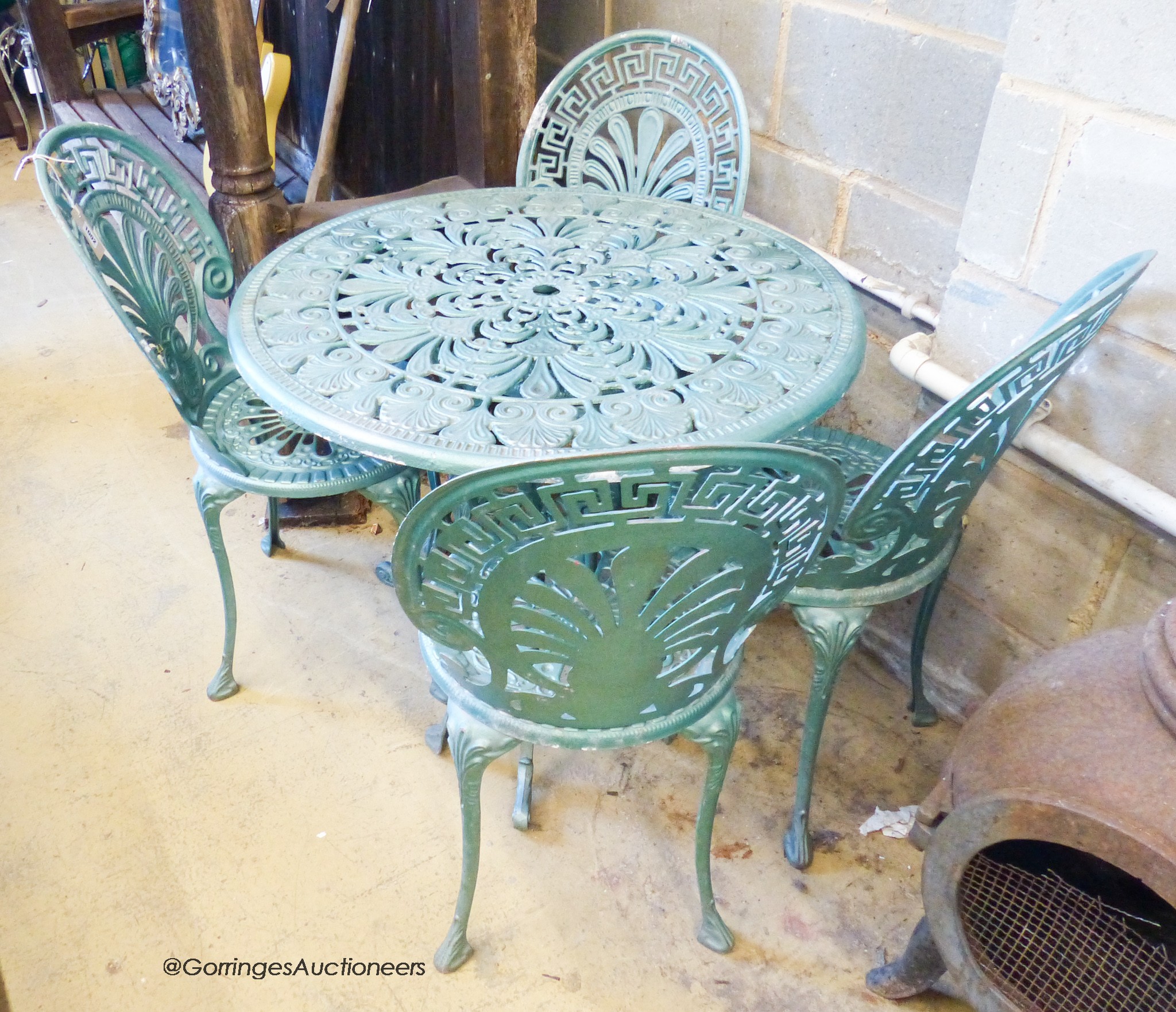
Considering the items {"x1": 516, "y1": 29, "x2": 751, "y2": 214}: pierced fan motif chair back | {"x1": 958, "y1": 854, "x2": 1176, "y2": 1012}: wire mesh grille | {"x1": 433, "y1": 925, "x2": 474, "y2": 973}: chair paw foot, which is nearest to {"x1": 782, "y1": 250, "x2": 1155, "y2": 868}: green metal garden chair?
{"x1": 958, "y1": 854, "x2": 1176, "y2": 1012}: wire mesh grille

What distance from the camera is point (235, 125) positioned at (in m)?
2.16

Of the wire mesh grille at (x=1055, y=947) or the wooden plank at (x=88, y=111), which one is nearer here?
the wire mesh grille at (x=1055, y=947)

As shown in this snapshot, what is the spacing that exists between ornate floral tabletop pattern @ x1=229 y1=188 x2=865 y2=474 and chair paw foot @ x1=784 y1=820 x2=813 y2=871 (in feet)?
2.67

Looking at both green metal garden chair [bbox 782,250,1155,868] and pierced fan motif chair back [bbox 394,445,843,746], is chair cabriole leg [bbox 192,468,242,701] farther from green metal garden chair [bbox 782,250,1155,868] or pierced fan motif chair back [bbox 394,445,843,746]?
green metal garden chair [bbox 782,250,1155,868]

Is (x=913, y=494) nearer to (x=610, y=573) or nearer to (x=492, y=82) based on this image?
(x=610, y=573)

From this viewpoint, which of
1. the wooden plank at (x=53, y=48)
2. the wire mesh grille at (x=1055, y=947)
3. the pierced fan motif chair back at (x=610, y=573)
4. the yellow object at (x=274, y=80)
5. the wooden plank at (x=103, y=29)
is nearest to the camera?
the pierced fan motif chair back at (x=610, y=573)

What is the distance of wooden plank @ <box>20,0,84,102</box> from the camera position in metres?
3.73

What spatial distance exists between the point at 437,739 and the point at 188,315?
1.01m

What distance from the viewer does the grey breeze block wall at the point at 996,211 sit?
54.9 inches

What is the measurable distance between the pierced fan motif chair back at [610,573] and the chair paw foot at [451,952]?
0.46 meters

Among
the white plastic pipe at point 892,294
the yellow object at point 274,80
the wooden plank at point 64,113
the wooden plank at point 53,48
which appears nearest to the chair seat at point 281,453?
the white plastic pipe at point 892,294

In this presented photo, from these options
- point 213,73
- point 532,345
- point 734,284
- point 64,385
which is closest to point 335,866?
point 532,345

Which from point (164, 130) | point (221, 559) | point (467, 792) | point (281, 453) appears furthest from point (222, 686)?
point (164, 130)

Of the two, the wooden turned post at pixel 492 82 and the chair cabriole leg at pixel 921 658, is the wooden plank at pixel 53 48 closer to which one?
the wooden turned post at pixel 492 82
